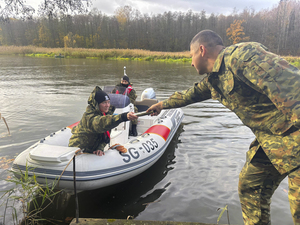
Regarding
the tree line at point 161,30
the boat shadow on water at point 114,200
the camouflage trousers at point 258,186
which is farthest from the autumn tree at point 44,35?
the camouflage trousers at point 258,186

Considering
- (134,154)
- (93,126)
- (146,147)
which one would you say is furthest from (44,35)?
(93,126)

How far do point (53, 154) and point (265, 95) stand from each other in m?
2.55

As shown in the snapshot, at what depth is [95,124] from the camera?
9.02 ft

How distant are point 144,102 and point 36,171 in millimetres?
3546

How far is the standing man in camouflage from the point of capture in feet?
4.59

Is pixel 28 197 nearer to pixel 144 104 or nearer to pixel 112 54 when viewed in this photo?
pixel 144 104

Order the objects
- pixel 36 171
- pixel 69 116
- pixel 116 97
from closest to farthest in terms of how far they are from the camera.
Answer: pixel 36 171 → pixel 116 97 → pixel 69 116

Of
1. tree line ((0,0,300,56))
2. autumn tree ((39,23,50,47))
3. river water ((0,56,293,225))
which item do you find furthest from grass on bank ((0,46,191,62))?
river water ((0,56,293,225))

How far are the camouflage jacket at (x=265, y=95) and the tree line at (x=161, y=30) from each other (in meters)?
45.3

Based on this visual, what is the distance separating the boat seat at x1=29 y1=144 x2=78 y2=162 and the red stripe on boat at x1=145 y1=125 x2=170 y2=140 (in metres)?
1.86

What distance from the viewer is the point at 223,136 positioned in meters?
5.43

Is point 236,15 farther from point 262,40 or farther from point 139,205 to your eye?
point 139,205

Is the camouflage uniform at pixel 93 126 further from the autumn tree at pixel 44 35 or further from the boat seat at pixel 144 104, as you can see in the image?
the autumn tree at pixel 44 35

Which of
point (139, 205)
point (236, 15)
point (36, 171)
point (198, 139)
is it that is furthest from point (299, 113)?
point (236, 15)
